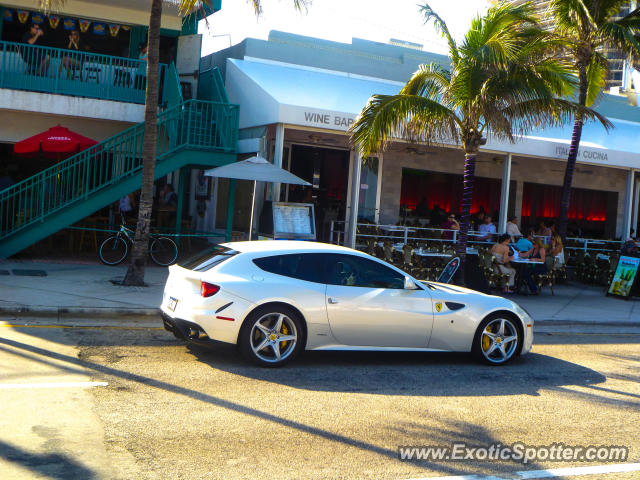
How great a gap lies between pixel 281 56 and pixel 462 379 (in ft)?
43.8

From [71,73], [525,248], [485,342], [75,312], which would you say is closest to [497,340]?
[485,342]

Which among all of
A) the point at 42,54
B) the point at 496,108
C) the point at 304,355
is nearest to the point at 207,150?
the point at 42,54

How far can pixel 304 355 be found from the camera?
28.5ft

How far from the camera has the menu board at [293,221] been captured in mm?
14828

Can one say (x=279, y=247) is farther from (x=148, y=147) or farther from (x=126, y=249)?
(x=126, y=249)

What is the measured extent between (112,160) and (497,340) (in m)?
9.86

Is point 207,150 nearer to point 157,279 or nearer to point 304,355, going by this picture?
point 157,279

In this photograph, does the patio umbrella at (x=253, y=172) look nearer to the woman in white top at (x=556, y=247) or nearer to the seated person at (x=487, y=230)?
the seated person at (x=487, y=230)

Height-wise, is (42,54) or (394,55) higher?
(394,55)

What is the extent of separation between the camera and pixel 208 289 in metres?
7.62

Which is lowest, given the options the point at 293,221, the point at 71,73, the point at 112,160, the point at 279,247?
the point at 279,247

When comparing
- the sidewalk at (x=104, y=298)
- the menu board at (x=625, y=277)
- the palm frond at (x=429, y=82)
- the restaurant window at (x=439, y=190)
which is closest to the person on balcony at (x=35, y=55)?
the sidewalk at (x=104, y=298)

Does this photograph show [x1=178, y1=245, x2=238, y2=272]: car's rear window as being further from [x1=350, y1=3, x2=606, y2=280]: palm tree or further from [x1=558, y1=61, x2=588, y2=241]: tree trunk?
[x1=558, y1=61, x2=588, y2=241]: tree trunk

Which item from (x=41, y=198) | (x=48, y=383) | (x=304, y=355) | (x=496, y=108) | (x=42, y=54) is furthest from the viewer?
(x=42, y=54)
